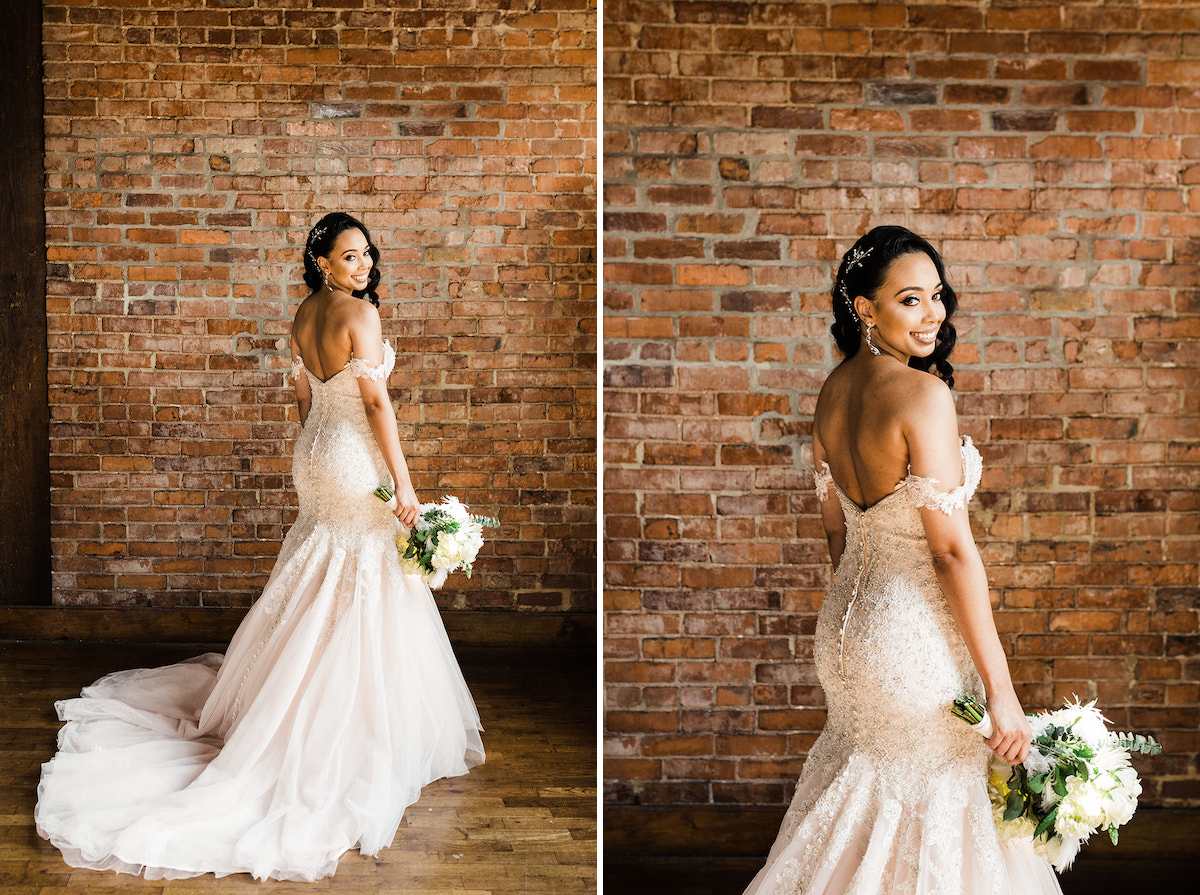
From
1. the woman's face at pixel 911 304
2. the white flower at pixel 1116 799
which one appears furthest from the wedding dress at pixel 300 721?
the white flower at pixel 1116 799

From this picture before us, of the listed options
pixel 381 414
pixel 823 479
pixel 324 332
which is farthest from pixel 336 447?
pixel 823 479

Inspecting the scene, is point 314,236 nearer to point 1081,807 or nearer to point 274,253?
point 274,253

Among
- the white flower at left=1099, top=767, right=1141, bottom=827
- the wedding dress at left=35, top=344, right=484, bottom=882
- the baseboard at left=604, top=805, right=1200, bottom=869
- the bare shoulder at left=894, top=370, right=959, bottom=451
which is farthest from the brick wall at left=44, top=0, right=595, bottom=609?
the baseboard at left=604, top=805, right=1200, bottom=869

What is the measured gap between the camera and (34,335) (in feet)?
6.10

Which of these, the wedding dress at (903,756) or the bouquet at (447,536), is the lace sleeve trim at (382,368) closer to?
the bouquet at (447,536)

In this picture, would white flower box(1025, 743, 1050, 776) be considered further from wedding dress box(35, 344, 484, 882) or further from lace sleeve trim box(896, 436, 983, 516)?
wedding dress box(35, 344, 484, 882)

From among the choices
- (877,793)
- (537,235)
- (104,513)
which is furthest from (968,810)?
(104,513)

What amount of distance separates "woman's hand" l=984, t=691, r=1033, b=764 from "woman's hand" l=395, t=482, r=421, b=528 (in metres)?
1.22

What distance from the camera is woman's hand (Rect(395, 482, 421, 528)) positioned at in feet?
6.70

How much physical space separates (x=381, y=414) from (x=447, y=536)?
376mm

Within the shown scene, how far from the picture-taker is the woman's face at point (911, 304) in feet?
5.95

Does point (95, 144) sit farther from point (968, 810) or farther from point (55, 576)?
point (968, 810)

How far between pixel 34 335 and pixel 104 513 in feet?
1.27

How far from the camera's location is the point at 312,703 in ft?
8.04
